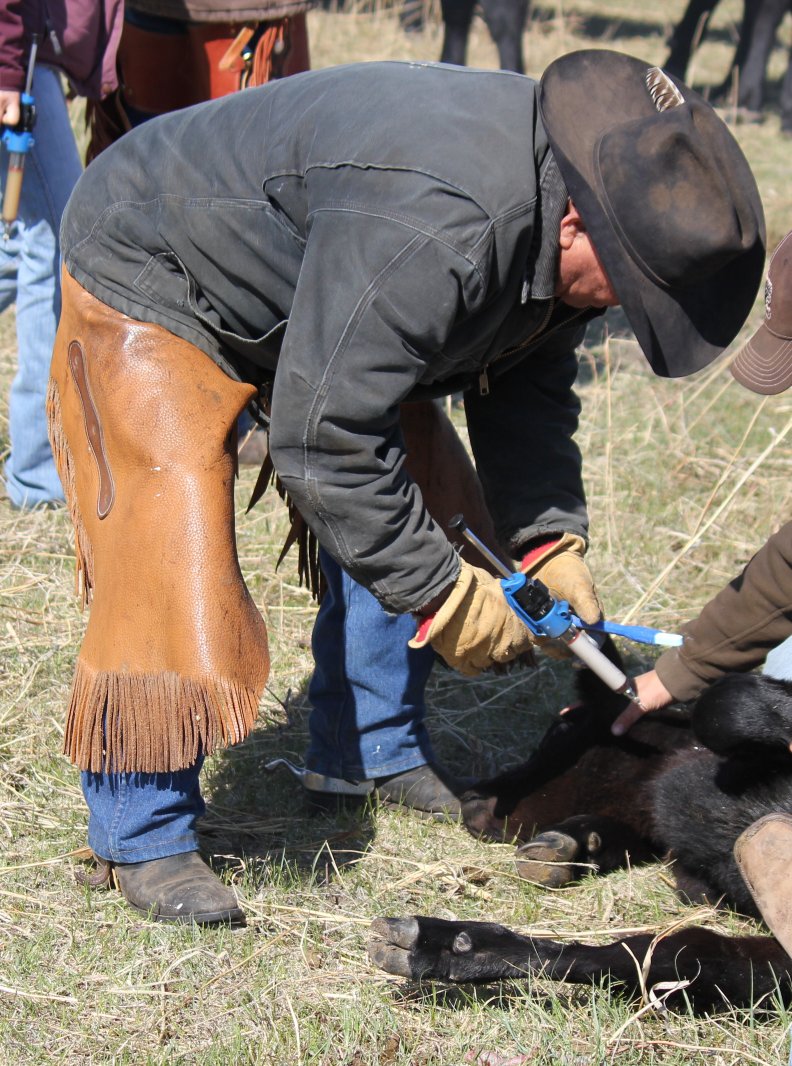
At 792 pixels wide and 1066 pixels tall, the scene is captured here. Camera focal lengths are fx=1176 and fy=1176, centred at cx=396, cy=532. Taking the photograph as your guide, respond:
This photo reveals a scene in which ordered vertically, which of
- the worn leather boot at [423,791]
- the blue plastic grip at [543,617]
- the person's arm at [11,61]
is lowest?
the worn leather boot at [423,791]

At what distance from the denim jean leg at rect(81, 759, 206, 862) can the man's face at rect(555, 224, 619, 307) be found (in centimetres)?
120

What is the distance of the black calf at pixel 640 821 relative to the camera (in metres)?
2.25

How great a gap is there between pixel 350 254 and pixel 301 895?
1.42 meters

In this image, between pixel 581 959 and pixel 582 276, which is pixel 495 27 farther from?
pixel 581 959

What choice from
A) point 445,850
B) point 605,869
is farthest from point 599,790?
point 445,850

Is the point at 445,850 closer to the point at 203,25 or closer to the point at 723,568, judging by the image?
the point at 723,568

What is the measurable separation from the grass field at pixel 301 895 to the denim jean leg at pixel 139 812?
0.14 meters

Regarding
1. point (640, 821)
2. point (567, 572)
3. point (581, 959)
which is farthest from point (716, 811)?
point (567, 572)

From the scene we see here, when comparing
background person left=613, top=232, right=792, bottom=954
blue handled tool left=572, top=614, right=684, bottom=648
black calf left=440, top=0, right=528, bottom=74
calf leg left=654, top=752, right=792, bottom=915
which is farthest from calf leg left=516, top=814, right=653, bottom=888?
black calf left=440, top=0, right=528, bottom=74

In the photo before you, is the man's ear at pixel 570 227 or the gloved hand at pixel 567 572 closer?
the man's ear at pixel 570 227

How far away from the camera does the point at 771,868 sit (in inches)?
88.0

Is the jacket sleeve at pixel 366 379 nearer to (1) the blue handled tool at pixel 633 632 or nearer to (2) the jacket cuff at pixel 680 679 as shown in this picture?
(1) the blue handled tool at pixel 633 632

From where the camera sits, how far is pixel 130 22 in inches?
170

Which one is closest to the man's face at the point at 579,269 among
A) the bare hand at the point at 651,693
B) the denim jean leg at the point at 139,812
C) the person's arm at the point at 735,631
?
the person's arm at the point at 735,631
